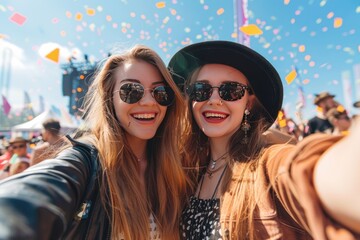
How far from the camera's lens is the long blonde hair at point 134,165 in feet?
4.41

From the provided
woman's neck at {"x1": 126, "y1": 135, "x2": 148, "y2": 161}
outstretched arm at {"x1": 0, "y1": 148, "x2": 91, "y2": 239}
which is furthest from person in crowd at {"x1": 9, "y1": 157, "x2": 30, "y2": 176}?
outstretched arm at {"x1": 0, "y1": 148, "x2": 91, "y2": 239}

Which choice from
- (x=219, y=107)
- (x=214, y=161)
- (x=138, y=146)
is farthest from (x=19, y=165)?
(x=219, y=107)

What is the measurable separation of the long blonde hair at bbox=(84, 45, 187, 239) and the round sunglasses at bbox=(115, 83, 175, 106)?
0.25ft

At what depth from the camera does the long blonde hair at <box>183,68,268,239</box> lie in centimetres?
122

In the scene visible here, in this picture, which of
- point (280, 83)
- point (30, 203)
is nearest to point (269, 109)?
point (280, 83)

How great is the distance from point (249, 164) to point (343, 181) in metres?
0.84

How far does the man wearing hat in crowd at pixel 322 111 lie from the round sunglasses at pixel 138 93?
3740mm

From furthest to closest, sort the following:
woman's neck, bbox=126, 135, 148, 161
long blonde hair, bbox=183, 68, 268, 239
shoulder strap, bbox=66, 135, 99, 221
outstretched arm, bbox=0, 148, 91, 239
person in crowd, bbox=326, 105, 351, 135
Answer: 1. person in crowd, bbox=326, 105, 351, 135
2. woman's neck, bbox=126, 135, 148, 161
3. long blonde hair, bbox=183, 68, 268, 239
4. shoulder strap, bbox=66, 135, 99, 221
5. outstretched arm, bbox=0, 148, 91, 239

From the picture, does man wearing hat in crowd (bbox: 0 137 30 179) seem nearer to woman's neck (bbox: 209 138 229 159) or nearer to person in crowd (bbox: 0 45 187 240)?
person in crowd (bbox: 0 45 187 240)

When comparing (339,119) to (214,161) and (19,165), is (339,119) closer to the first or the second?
(214,161)

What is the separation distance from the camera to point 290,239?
3.68ft

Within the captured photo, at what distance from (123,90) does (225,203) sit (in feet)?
2.95

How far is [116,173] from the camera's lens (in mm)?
1449

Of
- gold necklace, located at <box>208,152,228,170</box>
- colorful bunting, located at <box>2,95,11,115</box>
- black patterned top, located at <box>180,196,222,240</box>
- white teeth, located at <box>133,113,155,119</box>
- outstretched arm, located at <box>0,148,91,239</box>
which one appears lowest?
colorful bunting, located at <box>2,95,11,115</box>
